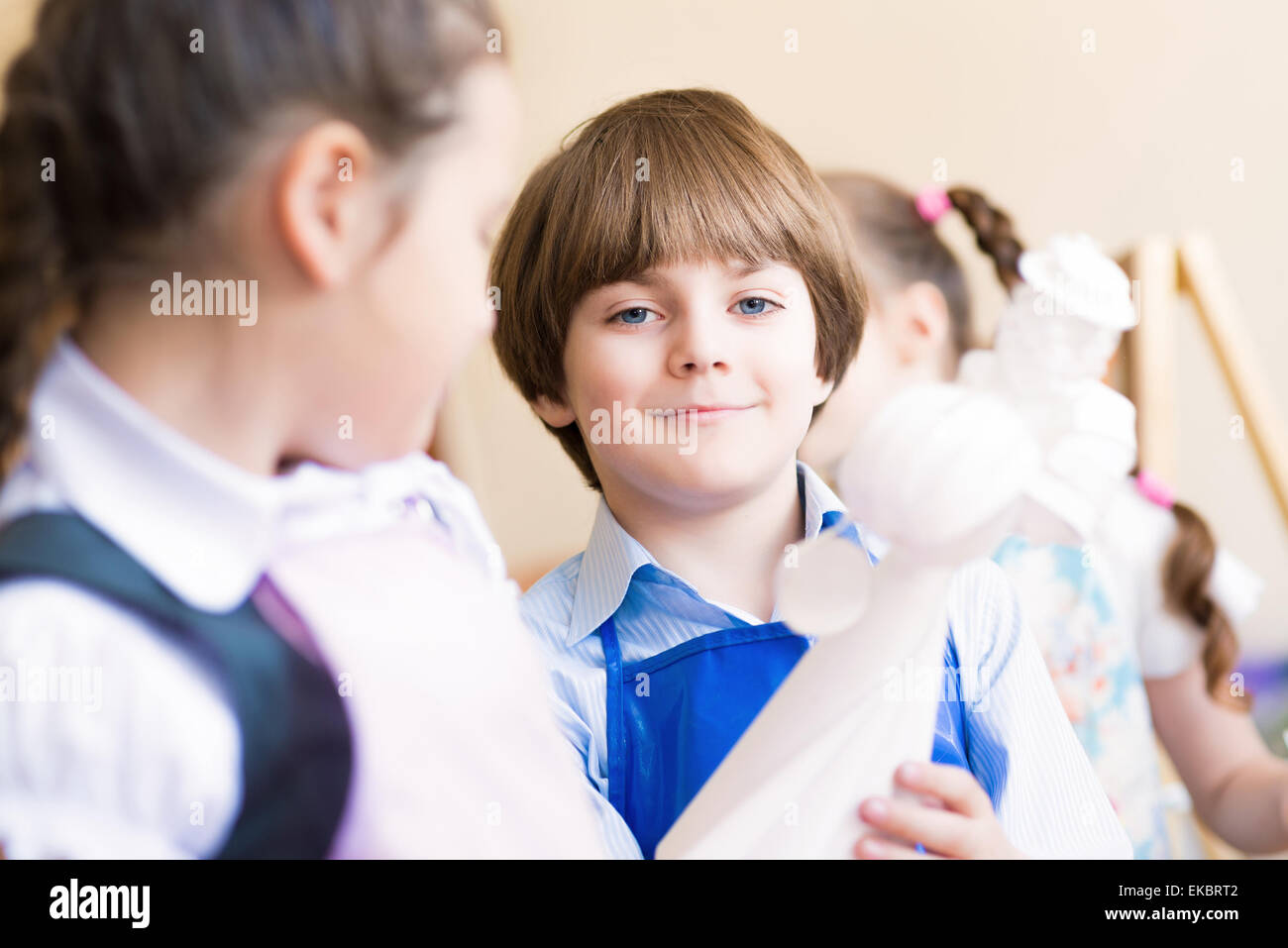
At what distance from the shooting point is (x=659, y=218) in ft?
2.20

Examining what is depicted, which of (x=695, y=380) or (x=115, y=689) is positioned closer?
(x=115, y=689)

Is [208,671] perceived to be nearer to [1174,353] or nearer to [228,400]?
[228,400]

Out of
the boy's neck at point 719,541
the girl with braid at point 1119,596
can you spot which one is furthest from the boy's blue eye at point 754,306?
the girl with braid at point 1119,596

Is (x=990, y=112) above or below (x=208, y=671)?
above

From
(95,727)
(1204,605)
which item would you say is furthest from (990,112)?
(95,727)

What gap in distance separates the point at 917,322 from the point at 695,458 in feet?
1.33

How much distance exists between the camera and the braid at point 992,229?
985 millimetres

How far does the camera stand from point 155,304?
0.46m

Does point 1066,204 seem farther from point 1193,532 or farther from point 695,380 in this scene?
point 695,380

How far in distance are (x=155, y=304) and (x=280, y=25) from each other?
13 cm

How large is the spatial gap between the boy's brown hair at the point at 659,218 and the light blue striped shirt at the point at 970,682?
134 mm

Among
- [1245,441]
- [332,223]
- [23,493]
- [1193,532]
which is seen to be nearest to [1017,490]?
[332,223]

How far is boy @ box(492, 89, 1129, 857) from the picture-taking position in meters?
0.67
